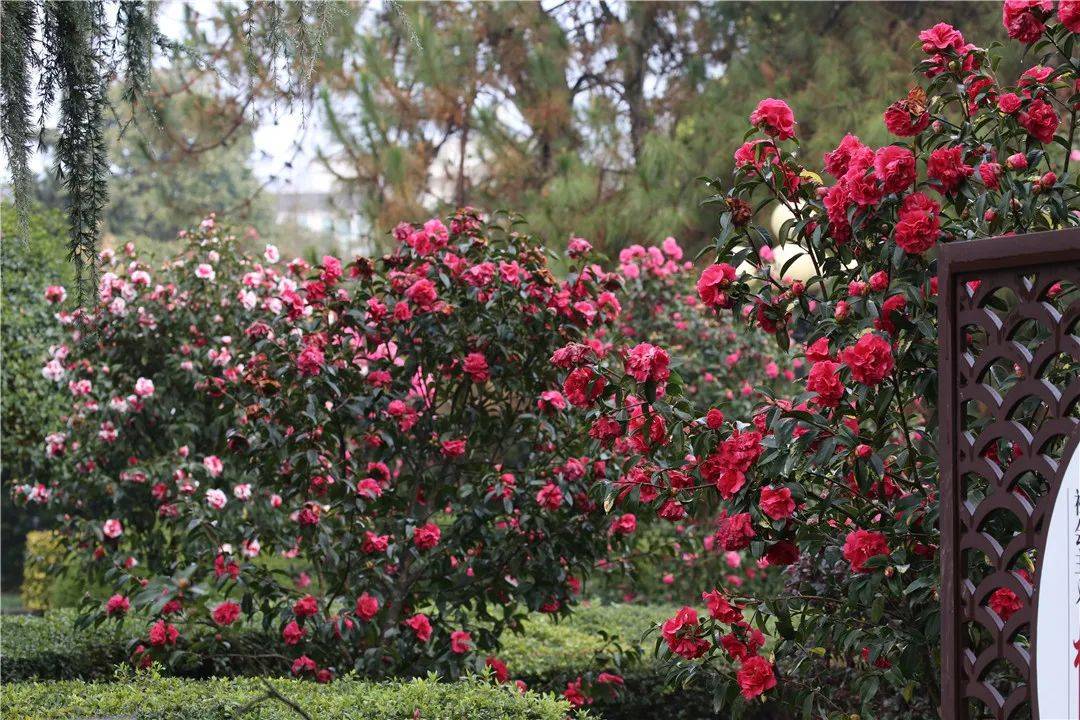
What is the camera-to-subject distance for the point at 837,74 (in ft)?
33.0

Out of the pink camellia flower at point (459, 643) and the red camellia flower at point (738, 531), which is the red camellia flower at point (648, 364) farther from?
the pink camellia flower at point (459, 643)

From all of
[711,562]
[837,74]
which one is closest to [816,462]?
[711,562]

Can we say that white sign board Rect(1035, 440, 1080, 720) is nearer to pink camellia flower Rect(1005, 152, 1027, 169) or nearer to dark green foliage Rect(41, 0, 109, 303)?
pink camellia flower Rect(1005, 152, 1027, 169)

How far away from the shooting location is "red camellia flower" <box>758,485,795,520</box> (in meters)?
2.73

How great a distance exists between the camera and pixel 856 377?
2.60 metres

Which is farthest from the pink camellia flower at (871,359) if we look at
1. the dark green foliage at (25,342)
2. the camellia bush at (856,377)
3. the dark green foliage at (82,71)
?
the dark green foliage at (25,342)

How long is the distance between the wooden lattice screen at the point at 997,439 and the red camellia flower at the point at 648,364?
0.78 metres

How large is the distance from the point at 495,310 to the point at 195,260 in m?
2.55

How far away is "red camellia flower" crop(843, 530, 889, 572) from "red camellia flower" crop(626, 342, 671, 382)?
605 mm

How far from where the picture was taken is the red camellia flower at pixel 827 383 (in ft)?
8.67

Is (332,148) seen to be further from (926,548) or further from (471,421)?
(926,548)

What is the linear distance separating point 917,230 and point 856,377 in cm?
38

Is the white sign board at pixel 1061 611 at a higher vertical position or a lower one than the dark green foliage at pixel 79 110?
lower

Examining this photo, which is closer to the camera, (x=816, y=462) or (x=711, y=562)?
(x=816, y=462)
